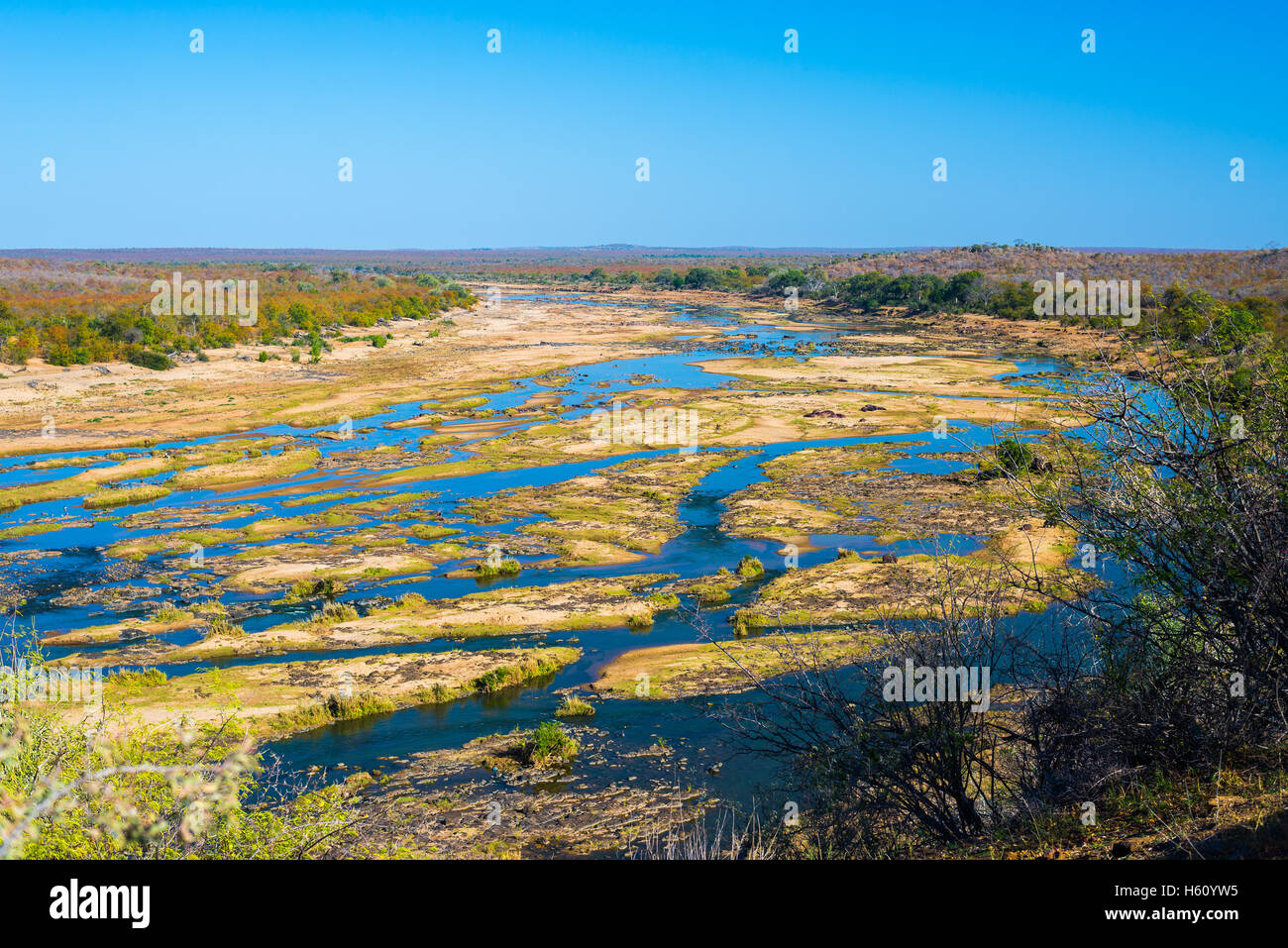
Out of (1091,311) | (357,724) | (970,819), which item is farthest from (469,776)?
(1091,311)

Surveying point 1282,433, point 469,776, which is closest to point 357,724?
point 469,776

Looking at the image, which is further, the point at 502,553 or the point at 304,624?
the point at 502,553

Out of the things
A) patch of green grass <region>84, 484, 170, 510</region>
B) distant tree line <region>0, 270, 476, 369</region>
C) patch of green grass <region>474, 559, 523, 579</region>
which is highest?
distant tree line <region>0, 270, 476, 369</region>

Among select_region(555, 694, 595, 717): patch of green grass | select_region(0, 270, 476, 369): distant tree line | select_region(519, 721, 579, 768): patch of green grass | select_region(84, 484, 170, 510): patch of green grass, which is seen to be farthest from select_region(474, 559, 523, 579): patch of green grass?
select_region(0, 270, 476, 369): distant tree line

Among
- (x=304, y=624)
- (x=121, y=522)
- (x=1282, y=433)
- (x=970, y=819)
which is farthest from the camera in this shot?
(x=121, y=522)

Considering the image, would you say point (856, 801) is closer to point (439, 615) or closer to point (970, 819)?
point (970, 819)

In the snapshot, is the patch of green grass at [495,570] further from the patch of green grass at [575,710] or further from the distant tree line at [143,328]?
the distant tree line at [143,328]

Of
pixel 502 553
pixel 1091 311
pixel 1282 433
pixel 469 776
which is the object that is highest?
pixel 1091 311

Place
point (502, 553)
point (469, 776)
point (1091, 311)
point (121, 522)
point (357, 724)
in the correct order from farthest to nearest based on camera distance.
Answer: point (1091, 311), point (121, 522), point (502, 553), point (357, 724), point (469, 776)

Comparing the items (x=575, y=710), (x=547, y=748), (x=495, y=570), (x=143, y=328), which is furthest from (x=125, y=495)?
(x=143, y=328)

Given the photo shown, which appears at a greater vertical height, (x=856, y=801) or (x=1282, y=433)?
(x=1282, y=433)

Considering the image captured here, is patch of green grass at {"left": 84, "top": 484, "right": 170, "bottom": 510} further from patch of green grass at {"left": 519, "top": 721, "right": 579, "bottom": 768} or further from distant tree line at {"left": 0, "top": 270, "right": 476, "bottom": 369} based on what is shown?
distant tree line at {"left": 0, "top": 270, "right": 476, "bottom": 369}
